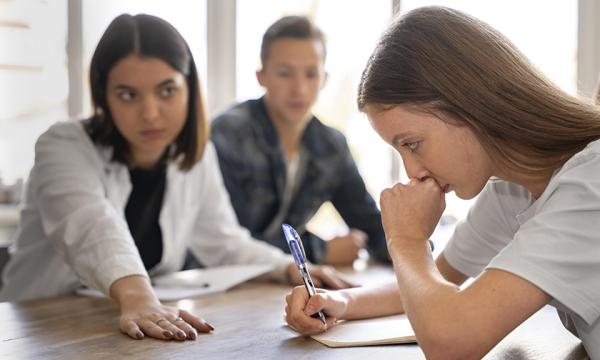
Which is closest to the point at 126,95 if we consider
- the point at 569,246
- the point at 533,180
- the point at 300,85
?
the point at 300,85

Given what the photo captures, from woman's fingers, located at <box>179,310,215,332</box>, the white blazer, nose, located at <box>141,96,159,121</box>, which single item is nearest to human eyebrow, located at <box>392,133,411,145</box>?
woman's fingers, located at <box>179,310,215,332</box>

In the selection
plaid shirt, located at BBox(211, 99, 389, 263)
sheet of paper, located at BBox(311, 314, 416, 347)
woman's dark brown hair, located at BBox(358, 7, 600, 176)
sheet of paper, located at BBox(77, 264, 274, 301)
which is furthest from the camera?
plaid shirt, located at BBox(211, 99, 389, 263)

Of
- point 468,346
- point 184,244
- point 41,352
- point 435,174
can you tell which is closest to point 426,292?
point 468,346

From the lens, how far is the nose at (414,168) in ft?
3.59

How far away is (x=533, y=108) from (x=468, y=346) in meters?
0.33

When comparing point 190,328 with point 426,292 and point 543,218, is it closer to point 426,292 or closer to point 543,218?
point 426,292

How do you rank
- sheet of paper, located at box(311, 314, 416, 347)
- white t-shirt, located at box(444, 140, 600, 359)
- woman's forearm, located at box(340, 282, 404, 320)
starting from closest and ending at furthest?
white t-shirt, located at box(444, 140, 600, 359), sheet of paper, located at box(311, 314, 416, 347), woman's forearm, located at box(340, 282, 404, 320)

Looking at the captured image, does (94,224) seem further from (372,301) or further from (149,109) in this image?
(372,301)

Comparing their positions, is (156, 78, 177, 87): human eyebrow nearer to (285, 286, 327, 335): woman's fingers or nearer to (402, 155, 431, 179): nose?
(285, 286, 327, 335): woman's fingers

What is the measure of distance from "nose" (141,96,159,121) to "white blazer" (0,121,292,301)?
15cm

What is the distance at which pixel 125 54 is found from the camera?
1647mm

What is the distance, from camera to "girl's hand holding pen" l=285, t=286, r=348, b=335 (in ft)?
3.91

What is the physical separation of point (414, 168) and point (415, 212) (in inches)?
2.8

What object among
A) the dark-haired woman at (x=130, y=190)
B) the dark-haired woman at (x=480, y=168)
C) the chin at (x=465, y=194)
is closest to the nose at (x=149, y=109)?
the dark-haired woman at (x=130, y=190)
